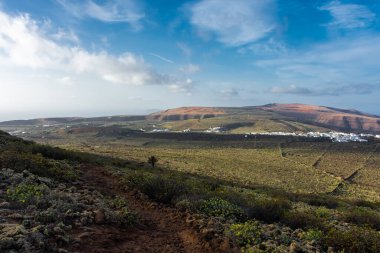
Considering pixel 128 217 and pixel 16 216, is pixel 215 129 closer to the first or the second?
pixel 128 217

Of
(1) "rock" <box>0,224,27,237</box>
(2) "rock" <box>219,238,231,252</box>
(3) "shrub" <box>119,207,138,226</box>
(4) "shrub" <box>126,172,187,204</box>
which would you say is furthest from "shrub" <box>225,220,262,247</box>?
(1) "rock" <box>0,224,27,237</box>

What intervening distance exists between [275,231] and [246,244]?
1.77m

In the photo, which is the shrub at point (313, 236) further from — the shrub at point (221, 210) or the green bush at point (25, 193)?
the green bush at point (25, 193)

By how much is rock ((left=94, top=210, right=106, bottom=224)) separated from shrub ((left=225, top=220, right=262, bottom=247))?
142 inches

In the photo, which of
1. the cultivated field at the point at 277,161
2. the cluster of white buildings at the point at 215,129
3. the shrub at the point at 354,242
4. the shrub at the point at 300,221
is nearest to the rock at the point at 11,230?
the shrub at the point at 354,242

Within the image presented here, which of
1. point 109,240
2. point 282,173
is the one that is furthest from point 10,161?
point 282,173

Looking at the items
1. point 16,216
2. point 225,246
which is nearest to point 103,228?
point 16,216

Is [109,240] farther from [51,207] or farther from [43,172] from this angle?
[43,172]

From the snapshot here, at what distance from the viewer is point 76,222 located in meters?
8.68

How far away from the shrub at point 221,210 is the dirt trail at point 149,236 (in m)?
1.06

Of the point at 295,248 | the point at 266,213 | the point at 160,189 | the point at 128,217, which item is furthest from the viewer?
the point at 160,189

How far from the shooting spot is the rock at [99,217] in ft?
29.9

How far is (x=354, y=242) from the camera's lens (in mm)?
8406

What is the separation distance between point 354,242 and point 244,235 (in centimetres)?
290
